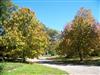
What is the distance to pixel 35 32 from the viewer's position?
37.4 m

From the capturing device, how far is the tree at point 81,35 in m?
38.6

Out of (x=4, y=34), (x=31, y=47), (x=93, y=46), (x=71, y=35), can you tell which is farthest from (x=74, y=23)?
(x=4, y=34)

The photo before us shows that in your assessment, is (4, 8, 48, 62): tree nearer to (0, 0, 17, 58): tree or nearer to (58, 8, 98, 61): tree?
(0, 0, 17, 58): tree

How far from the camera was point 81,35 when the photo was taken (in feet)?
128

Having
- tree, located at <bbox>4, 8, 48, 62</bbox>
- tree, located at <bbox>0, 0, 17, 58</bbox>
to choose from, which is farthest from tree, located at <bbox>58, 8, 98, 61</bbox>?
tree, located at <bbox>0, 0, 17, 58</bbox>

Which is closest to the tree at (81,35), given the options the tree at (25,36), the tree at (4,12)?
the tree at (25,36)

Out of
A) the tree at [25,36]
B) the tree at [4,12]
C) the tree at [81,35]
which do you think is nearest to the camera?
the tree at [25,36]

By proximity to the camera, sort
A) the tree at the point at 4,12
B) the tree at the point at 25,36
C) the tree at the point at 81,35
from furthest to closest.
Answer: the tree at the point at 4,12 < the tree at the point at 81,35 < the tree at the point at 25,36

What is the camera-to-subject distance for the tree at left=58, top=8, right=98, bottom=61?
127ft

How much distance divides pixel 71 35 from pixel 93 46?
3.49 m

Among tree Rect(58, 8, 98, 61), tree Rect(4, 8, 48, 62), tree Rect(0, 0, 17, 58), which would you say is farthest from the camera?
tree Rect(0, 0, 17, 58)

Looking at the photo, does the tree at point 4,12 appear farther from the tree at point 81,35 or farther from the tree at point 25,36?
the tree at point 81,35

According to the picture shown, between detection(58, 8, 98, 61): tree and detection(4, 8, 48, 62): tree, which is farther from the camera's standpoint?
detection(58, 8, 98, 61): tree

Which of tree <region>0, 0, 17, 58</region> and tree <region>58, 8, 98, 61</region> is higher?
tree <region>0, 0, 17, 58</region>
